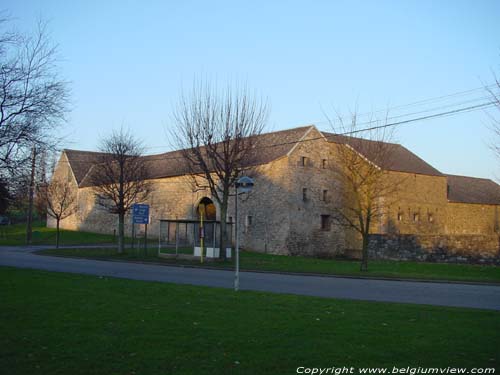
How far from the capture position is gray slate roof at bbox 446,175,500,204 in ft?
167

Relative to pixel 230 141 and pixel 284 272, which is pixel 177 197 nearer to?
pixel 230 141

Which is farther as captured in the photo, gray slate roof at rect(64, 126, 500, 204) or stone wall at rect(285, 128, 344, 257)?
stone wall at rect(285, 128, 344, 257)

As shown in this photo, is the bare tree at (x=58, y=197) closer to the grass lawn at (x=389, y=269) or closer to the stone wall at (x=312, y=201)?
the grass lawn at (x=389, y=269)

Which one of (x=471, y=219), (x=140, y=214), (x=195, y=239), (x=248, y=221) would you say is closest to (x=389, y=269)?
(x=195, y=239)

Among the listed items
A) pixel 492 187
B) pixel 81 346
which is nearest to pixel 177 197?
pixel 492 187

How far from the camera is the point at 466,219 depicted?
49875mm

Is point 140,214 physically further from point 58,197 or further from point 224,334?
point 224,334

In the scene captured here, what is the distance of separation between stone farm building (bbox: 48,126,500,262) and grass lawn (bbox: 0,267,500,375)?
18970 mm

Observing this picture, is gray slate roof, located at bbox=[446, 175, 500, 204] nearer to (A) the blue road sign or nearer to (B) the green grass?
(A) the blue road sign

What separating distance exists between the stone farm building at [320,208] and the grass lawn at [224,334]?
62.2 ft

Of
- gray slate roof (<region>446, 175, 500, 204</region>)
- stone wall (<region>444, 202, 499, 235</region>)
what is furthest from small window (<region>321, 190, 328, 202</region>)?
gray slate roof (<region>446, 175, 500, 204</region>)

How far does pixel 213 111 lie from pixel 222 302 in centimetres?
1809

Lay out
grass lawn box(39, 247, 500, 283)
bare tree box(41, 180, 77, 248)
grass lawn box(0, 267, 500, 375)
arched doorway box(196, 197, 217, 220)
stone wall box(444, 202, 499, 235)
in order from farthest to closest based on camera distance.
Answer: stone wall box(444, 202, 499, 235), arched doorway box(196, 197, 217, 220), bare tree box(41, 180, 77, 248), grass lawn box(39, 247, 500, 283), grass lawn box(0, 267, 500, 375)

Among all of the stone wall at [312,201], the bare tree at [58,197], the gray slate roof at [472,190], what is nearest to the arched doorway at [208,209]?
the stone wall at [312,201]
